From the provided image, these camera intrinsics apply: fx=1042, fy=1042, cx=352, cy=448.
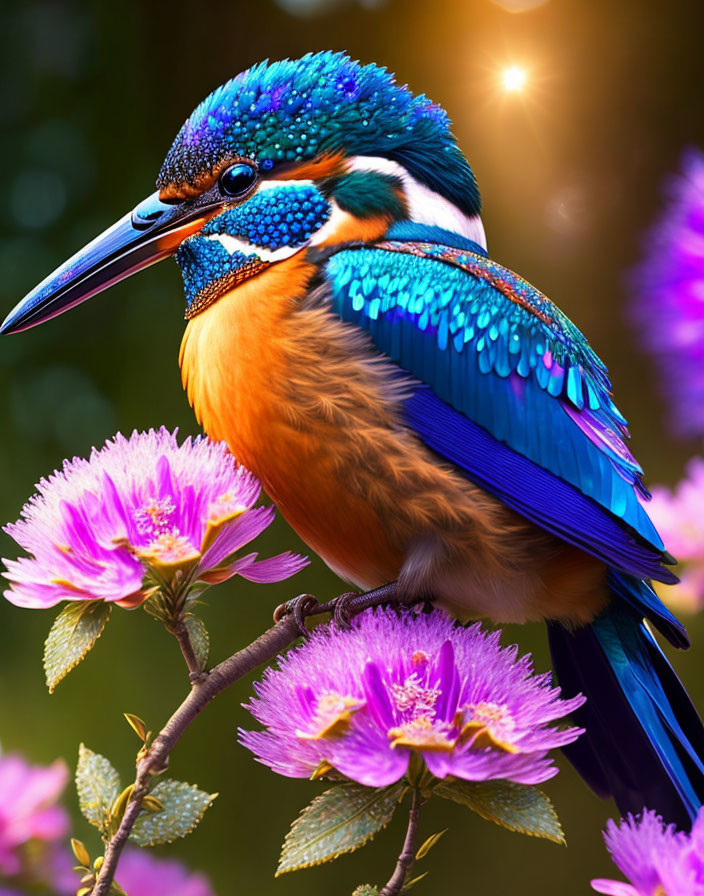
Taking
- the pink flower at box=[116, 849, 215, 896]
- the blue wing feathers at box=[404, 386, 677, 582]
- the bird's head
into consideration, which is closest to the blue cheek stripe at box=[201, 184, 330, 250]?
the bird's head

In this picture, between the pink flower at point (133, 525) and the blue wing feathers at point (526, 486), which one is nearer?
the pink flower at point (133, 525)

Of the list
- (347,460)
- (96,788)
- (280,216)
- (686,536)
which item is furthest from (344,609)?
(686,536)

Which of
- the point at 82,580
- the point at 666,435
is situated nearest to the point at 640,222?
the point at 666,435

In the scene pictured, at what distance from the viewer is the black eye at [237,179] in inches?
32.9

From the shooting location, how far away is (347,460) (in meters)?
0.78

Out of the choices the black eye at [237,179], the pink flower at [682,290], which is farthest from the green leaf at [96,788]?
the pink flower at [682,290]

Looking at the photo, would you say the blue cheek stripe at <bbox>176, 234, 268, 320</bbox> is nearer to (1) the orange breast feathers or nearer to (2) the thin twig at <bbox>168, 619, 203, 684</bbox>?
(1) the orange breast feathers

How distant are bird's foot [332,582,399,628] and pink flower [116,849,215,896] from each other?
1.57 feet

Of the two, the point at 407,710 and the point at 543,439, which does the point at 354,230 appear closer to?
the point at 543,439

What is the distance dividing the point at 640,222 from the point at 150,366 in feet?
2.68

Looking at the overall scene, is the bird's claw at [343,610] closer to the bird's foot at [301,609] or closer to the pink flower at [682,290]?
the bird's foot at [301,609]

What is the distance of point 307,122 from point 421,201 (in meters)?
0.12

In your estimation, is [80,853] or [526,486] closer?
[80,853]

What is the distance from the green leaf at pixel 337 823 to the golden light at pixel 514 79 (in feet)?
3.57
